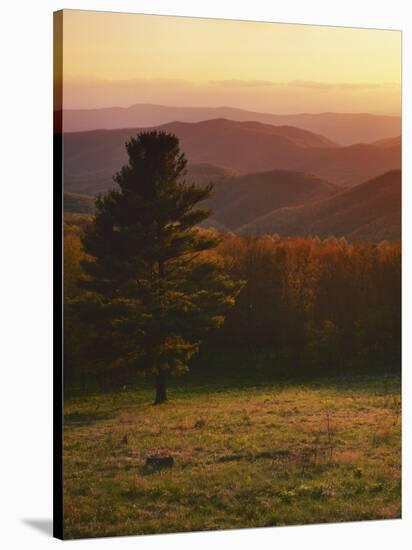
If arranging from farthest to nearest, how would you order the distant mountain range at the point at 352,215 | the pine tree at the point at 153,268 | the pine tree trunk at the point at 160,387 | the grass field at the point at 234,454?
the distant mountain range at the point at 352,215
the pine tree trunk at the point at 160,387
the pine tree at the point at 153,268
the grass field at the point at 234,454

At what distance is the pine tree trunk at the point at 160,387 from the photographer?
1603 centimetres

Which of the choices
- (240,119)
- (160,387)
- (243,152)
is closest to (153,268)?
(160,387)

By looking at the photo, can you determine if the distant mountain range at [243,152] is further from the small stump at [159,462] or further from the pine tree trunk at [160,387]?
the small stump at [159,462]

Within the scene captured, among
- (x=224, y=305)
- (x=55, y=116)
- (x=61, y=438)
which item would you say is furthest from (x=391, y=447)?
(x=55, y=116)

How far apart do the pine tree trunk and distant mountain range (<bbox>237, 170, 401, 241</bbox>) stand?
1827 mm

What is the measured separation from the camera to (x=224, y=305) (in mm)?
16391

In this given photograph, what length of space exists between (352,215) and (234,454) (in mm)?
2772

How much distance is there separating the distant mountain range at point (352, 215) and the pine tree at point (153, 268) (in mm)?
841

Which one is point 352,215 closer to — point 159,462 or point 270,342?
point 270,342

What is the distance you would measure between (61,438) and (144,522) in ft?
3.65

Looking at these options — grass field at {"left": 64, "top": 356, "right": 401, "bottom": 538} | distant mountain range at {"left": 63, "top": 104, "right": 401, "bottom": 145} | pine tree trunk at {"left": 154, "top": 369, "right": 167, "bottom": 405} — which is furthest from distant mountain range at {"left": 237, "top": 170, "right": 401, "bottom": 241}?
pine tree trunk at {"left": 154, "top": 369, "right": 167, "bottom": 405}

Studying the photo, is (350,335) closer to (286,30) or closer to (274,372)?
(274,372)

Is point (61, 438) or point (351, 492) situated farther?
point (351, 492)

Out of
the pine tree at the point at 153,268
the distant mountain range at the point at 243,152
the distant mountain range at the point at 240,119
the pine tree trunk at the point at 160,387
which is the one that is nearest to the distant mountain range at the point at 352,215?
the distant mountain range at the point at 243,152
